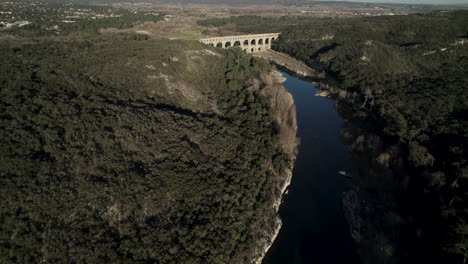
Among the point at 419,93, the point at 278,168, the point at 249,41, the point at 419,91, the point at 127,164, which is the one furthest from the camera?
the point at 249,41

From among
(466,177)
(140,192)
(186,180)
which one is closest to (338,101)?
(466,177)

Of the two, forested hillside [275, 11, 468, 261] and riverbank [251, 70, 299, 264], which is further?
forested hillside [275, 11, 468, 261]

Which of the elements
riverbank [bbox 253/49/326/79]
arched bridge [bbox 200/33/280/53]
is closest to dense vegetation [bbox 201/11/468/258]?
riverbank [bbox 253/49/326/79]

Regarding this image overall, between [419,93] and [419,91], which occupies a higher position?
[419,91]

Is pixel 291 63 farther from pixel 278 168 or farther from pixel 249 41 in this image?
pixel 278 168

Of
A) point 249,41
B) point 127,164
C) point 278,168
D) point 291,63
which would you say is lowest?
point 278,168

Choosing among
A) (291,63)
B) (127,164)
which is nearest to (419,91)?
(291,63)

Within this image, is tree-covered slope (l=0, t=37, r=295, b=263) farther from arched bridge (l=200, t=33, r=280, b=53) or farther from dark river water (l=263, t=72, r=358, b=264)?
arched bridge (l=200, t=33, r=280, b=53)

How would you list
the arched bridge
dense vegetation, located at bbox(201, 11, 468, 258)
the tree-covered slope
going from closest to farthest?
the tree-covered slope
dense vegetation, located at bbox(201, 11, 468, 258)
the arched bridge
